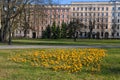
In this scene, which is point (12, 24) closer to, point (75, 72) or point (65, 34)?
point (75, 72)

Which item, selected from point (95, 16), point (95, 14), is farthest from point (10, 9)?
A: point (95, 14)

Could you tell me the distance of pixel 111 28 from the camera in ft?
526

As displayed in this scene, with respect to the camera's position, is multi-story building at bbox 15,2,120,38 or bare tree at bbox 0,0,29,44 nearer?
bare tree at bbox 0,0,29,44

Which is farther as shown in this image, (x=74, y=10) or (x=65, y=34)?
(x=74, y=10)

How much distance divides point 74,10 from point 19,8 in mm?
115415

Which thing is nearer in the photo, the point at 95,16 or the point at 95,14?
the point at 95,16

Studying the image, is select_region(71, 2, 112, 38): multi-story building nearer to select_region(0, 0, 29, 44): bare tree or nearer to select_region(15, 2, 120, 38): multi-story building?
select_region(15, 2, 120, 38): multi-story building

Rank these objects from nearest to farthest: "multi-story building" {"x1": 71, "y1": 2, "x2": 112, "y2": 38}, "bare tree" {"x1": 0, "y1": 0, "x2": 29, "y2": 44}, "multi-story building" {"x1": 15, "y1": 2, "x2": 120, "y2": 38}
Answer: "bare tree" {"x1": 0, "y1": 0, "x2": 29, "y2": 44}, "multi-story building" {"x1": 15, "y1": 2, "x2": 120, "y2": 38}, "multi-story building" {"x1": 71, "y1": 2, "x2": 112, "y2": 38}

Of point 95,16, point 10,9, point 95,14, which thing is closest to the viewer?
point 10,9

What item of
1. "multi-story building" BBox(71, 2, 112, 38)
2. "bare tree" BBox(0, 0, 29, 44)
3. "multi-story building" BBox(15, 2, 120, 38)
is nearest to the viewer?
"bare tree" BBox(0, 0, 29, 44)

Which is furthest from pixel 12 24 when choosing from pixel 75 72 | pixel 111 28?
pixel 111 28

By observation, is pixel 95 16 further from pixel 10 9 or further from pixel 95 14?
pixel 10 9

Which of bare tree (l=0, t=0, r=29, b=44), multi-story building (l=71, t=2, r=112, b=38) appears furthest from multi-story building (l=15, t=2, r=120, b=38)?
bare tree (l=0, t=0, r=29, b=44)

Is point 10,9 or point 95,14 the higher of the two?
point 95,14
